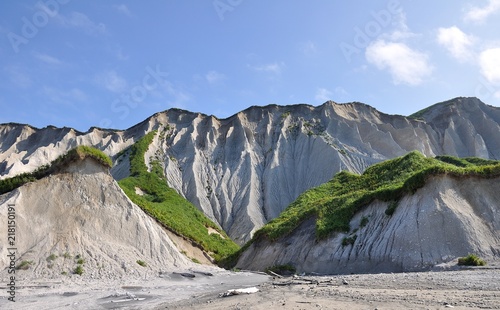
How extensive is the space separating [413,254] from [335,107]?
50.4 meters

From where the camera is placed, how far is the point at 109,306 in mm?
11664

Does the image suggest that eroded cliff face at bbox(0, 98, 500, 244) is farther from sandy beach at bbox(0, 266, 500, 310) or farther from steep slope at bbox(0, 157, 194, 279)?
sandy beach at bbox(0, 266, 500, 310)

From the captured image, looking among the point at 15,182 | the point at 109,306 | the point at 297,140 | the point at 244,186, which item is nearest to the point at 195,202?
the point at 244,186

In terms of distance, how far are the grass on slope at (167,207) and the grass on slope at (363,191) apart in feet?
22.1

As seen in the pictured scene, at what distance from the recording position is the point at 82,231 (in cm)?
1814

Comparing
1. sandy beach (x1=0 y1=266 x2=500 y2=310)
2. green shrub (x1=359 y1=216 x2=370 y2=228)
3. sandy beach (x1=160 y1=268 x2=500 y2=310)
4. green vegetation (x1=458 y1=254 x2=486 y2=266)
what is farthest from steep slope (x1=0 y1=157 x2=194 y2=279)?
green vegetation (x1=458 y1=254 x2=486 y2=266)

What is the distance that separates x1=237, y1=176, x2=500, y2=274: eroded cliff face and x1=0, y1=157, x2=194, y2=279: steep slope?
9111mm

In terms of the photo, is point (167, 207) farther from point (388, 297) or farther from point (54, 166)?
point (388, 297)

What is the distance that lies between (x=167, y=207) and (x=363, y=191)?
19400mm

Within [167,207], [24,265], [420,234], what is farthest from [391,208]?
[167,207]

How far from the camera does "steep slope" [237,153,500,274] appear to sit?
2006 cm

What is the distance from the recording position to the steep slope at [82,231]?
16281 millimetres

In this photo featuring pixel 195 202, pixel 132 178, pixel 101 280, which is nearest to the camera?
pixel 101 280

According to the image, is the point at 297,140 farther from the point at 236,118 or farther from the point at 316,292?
the point at 316,292
